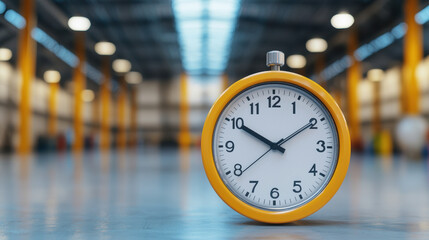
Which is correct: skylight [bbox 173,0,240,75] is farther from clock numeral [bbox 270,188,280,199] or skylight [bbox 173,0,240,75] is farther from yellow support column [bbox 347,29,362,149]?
clock numeral [bbox 270,188,280,199]

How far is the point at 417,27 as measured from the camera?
1532cm

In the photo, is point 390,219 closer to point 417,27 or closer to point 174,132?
point 417,27

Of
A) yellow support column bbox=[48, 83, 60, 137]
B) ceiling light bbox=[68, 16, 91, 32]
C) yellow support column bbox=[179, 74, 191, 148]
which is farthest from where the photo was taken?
yellow support column bbox=[179, 74, 191, 148]

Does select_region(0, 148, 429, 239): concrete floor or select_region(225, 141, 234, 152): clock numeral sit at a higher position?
select_region(225, 141, 234, 152): clock numeral

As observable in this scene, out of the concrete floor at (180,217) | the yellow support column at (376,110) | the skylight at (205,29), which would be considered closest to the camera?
the concrete floor at (180,217)

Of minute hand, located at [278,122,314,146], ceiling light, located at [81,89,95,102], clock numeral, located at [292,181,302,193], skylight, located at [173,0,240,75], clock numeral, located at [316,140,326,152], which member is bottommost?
clock numeral, located at [292,181,302,193]

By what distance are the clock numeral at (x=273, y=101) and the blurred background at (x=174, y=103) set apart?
72 cm

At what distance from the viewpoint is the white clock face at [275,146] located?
7.68ft

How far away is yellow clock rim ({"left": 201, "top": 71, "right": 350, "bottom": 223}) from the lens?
2.29 meters

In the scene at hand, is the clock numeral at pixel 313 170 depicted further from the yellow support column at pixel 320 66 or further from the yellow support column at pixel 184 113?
the yellow support column at pixel 184 113

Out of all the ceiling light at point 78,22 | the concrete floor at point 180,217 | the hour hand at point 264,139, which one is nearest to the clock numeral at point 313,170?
the hour hand at point 264,139

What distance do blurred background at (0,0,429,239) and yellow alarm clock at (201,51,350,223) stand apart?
196 millimetres

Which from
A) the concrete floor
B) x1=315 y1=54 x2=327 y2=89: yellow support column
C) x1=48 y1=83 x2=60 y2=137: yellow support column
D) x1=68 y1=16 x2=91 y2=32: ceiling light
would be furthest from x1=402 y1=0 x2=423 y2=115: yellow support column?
x1=48 y1=83 x2=60 y2=137: yellow support column

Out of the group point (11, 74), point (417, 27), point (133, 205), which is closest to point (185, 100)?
point (11, 74)
